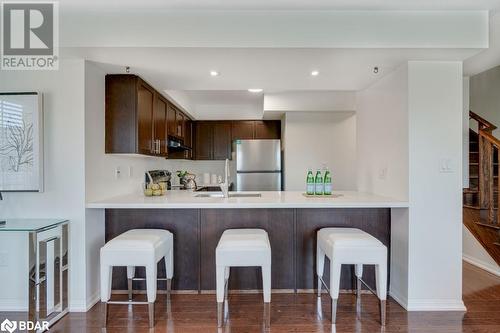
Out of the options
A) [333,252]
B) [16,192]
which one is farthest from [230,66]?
[16,192]

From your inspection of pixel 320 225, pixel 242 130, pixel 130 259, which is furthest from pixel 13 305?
pixel 242 130

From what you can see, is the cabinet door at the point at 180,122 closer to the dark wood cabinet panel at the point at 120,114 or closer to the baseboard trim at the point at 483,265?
the dark wood cabinet panel at the point at 120,114

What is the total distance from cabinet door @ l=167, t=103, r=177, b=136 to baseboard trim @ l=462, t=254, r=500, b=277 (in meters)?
4.07

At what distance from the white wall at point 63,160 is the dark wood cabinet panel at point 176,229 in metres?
0.33

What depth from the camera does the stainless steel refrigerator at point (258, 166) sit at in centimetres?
491

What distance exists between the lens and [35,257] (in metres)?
2.04

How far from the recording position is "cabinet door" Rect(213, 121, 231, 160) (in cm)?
550

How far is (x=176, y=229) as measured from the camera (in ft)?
8.82

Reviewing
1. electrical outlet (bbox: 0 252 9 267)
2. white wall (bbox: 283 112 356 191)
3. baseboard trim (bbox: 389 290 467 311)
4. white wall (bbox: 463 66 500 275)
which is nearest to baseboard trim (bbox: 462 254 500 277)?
white wall (bbox: 463 66 500 275)

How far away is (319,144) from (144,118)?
3.05 meters

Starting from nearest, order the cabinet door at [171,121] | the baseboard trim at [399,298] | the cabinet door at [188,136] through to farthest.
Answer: the baseboard trim at [399,298] < the cabinet door at [171,121] < the cabinet door at [188,136]

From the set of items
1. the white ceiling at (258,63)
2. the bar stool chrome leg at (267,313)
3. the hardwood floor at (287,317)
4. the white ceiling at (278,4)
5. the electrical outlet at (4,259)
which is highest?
the white ceiling at (278,4)

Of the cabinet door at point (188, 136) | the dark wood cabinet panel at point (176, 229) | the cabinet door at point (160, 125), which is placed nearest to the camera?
the dark wood cabinet panel at point (176, 229)

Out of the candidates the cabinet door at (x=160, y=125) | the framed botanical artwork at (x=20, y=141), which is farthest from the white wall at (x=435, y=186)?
the framed botanical artwork at (x=20, y=141)
